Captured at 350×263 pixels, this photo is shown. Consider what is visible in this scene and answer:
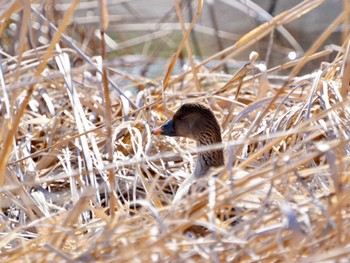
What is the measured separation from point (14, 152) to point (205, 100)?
1.06m

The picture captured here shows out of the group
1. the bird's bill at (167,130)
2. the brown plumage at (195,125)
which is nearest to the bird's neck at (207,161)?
the brown plumage at (195,125)

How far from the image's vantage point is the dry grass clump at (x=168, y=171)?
226 centimetres

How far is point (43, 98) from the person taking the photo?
188 inches

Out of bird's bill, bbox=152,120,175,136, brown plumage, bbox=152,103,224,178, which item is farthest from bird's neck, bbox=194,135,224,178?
bird's bill, bbox=152,120,175,136

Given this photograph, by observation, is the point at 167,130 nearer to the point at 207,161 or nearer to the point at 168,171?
the point at 168,171

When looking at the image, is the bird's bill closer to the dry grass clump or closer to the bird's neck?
the dry grass clump

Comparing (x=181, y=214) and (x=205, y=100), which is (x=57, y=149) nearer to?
(x=205, y=100)

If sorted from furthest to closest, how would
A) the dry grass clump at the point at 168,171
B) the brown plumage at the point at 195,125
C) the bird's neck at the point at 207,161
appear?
the brown plumage at the point at 195,125 < the bird's neck at the point at 207,161 < the dry grass clump at the point at 168,171

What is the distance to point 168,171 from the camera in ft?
12.8

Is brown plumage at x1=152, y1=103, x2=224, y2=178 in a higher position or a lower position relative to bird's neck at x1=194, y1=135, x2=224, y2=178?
higher

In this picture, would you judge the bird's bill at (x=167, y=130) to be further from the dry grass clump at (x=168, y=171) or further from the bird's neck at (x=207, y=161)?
the bird's neck at (x=207, y=161)

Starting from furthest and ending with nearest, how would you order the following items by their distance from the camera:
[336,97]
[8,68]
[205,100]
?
[8,68]
[205,100]
[336,97]

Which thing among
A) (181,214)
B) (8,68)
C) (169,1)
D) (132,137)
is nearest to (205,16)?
(169,1)

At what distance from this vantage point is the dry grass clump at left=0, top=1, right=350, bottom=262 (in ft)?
7.40
